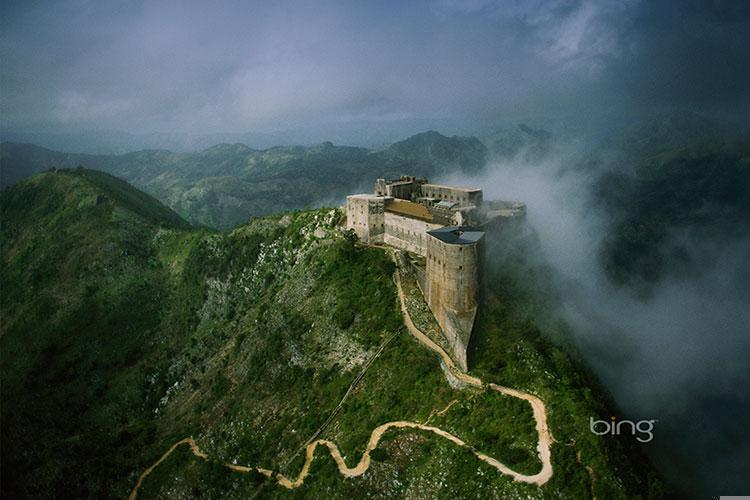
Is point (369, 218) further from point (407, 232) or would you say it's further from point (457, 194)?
point (457, 194)

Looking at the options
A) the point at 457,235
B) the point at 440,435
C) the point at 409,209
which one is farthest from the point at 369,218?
the point at 440,435

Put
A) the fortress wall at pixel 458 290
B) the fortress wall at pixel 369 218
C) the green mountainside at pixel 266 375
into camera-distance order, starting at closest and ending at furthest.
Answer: the green mountainside at pixel 266 375
the fortress wall at pixel 458 290
the fortress wall at pixel 369 218

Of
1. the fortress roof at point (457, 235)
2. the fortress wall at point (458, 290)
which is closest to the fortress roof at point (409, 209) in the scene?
the fortress roof at point (457, 235)

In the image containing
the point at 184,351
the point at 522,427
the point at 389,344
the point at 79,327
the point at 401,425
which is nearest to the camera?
the point at 522,427

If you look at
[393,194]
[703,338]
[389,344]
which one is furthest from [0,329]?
[703,338]

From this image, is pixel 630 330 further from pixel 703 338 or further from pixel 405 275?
pixel 405 275

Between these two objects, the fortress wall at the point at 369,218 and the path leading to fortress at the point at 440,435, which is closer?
the path leading to fortress at the point at 440,435

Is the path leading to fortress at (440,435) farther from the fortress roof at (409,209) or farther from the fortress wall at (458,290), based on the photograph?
the fortress roof at (409,209)
